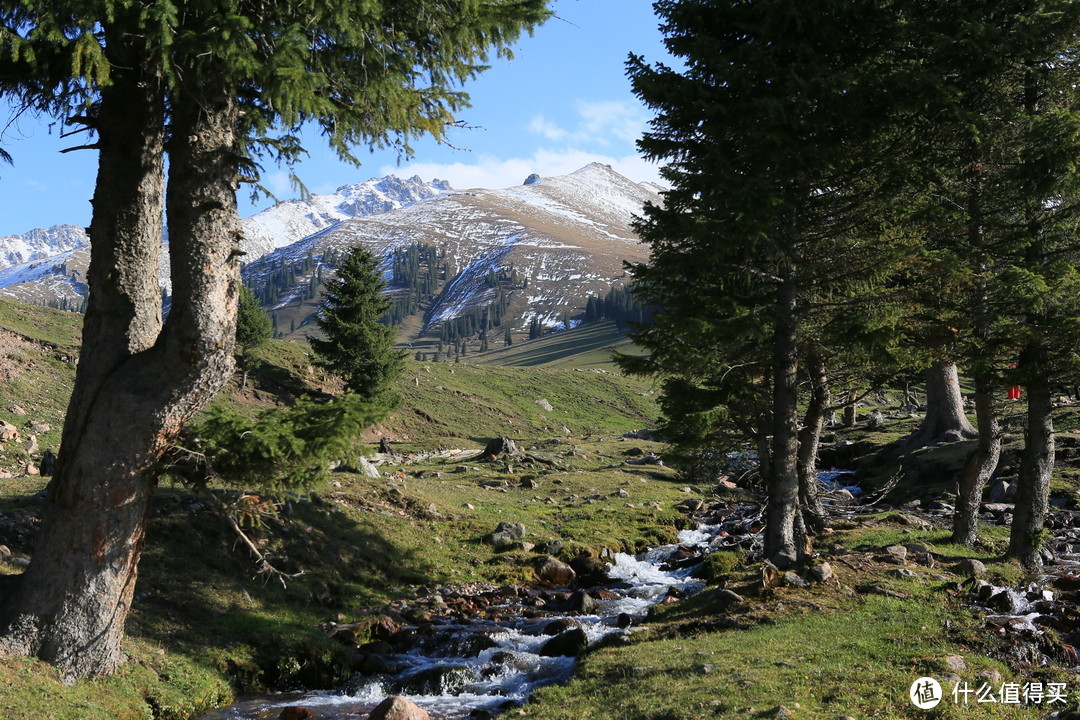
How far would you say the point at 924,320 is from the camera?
1485 centimetres

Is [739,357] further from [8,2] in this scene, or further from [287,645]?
[8,2]

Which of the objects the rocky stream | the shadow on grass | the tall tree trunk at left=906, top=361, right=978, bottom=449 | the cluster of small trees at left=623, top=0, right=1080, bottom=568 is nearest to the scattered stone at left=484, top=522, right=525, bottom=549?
the rocky stream

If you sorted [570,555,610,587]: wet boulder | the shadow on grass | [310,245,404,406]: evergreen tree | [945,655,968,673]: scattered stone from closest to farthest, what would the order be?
[945,655,968,673]: scattered stone < the shadow on grass < [570,555,610,587]: wet boulder < [310,245,404,406]: evergreen tree

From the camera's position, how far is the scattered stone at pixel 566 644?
13195 millimetres

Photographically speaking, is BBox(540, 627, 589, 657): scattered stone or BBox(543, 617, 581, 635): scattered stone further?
BBox(543, 617, 581, 635): scattered stone

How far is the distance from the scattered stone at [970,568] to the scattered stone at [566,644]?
7.58m

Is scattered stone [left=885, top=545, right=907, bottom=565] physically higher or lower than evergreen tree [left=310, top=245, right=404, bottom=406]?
lower

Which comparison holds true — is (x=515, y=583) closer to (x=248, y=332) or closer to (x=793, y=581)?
(x=793, y=581)

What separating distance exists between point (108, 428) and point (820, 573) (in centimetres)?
1234

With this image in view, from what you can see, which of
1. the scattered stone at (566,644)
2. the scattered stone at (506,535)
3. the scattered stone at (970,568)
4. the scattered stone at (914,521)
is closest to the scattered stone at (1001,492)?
the scattered stone at (914,521)

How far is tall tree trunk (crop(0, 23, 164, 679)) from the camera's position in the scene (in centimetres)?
878

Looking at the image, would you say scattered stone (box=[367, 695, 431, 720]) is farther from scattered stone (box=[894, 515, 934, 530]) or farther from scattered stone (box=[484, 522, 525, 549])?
scattered stone (box=[894, 515, 934, 530])

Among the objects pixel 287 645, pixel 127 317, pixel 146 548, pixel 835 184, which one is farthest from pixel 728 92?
pixel 146 548

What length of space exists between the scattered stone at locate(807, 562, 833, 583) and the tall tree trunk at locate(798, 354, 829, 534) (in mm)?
4272
